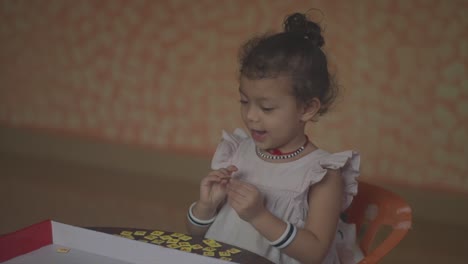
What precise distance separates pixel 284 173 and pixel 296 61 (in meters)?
0.26

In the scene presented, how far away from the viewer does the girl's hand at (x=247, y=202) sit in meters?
1.29

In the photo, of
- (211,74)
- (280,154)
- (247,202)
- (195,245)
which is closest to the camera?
(195,245)

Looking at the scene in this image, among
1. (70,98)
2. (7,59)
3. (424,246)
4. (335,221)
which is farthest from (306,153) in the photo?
(7,59)

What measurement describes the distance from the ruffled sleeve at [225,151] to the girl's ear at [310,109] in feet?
0.79

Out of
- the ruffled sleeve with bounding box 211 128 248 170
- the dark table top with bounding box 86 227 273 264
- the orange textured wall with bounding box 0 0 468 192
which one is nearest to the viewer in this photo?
the dark table top with bounding box 86 227 273 264

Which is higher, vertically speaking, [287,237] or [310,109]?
[310,109]

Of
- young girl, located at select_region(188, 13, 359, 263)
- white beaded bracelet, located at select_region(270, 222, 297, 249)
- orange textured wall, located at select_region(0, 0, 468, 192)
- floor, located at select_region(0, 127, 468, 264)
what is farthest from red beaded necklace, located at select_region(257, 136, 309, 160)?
orange textured wall, located at select_region(0, 0, 468, 192)

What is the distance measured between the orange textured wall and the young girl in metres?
2.16

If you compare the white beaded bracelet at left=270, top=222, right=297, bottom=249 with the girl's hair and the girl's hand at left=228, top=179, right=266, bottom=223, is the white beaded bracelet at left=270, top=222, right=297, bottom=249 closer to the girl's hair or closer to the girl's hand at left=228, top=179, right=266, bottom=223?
the girl's hand at left=228, top=179, right=266, bottom=223

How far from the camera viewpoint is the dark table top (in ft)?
3.64

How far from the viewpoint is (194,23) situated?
13.3 ft

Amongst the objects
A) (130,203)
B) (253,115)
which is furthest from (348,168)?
(130,203)

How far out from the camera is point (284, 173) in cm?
147

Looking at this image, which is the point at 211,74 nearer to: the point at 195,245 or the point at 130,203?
the point at 130,203
